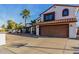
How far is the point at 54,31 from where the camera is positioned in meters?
4.56

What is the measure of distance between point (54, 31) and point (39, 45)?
0.50 meters

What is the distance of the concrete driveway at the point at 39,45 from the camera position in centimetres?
429

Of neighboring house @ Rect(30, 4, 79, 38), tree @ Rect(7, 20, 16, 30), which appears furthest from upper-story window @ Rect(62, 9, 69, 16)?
tree @ Rect(7, 20, 16, 30)

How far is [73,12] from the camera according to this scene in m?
4.28

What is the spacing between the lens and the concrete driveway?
14.1 ft

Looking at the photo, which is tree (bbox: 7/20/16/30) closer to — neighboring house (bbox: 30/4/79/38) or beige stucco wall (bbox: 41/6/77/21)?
neighboring house (bbox: 30/4/79/38)

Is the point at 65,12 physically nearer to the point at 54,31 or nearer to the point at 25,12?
the point at 54,31

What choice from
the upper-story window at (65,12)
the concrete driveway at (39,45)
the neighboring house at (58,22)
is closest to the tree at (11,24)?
the concrete driveway at (39,45)

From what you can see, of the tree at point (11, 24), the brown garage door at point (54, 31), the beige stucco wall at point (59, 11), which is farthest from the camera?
the brown garage door at point (54, 31)

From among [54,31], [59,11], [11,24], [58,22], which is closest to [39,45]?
[54,31]

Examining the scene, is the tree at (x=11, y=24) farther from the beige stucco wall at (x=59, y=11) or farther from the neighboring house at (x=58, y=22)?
the beige stucco wall at (x=59, y=11)

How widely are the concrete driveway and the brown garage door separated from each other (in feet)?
0.40
